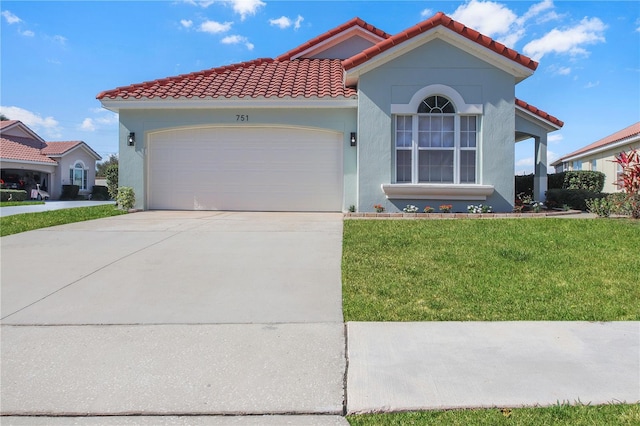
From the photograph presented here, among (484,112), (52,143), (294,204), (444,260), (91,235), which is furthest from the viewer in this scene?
(52,143)

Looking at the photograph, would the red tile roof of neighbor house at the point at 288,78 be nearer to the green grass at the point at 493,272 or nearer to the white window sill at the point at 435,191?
the white window sill at the point at 435,191

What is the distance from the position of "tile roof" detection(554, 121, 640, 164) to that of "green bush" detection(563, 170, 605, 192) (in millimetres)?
5430

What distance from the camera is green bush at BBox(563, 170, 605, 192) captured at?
1748 centimetres

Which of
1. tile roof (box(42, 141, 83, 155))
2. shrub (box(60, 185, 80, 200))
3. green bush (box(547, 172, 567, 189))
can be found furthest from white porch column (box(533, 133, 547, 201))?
tile roof (box(42, 141, 83, 155))

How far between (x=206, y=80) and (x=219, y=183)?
11.6 ft

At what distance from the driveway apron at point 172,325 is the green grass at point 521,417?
390 millimetres

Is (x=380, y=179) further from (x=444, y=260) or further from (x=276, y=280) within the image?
(x=276, y=280)

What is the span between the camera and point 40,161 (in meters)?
31.2

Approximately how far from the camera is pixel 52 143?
35.1 meters

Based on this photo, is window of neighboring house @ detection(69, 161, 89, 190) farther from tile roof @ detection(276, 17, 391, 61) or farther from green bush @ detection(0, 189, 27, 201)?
tile roof @ detection(276, 17, 391, 61)

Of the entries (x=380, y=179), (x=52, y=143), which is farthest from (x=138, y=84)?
(x=52, y=143)

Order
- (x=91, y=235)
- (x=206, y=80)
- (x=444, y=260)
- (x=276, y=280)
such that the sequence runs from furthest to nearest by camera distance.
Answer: (x=206, y=80) < (x=91, y=235) < (x=444, y=260) < (x=276, y=280)

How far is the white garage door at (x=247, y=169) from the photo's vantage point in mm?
13469

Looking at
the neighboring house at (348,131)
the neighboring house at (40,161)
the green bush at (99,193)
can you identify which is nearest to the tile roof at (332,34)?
the neighboring house at (348,131)
